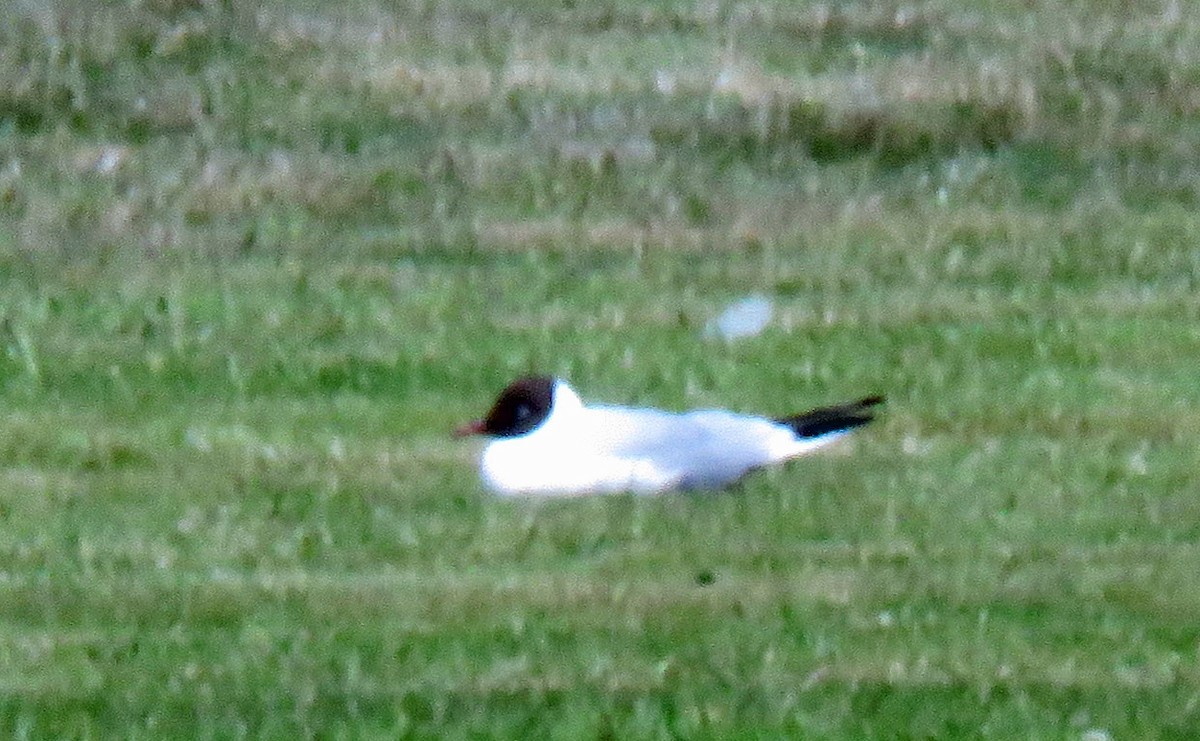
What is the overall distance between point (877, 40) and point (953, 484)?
6.03 meters

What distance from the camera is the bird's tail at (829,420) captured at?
7855 millimetres

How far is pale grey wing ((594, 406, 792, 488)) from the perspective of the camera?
750cm

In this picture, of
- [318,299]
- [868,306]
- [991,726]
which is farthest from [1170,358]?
[991,726]

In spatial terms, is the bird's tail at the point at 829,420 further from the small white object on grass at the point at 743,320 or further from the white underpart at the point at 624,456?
the small white object on grass at the point at 743,320

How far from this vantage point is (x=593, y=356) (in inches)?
368

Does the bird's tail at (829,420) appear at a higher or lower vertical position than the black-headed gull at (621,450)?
lower

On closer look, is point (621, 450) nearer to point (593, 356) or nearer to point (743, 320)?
point (593, 356)

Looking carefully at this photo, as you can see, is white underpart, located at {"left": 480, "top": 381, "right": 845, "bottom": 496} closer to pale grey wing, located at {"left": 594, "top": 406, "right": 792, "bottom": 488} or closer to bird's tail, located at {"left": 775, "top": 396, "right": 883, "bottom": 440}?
pale grey wing, located at {"left": 594, "top": 406, "right": 792, "bottom": 488}

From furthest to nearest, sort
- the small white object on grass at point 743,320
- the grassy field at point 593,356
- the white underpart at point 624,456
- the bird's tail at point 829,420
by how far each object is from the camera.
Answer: the small white object on grass at point 743,320
the bird's tail at point 829,420
the white underpart at point 624,456
the grassy field at point 593,356

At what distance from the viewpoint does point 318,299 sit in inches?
402

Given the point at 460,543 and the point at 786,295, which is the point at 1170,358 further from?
the point at 460,543

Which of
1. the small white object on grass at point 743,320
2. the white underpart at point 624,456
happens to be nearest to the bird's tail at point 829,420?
the white underpart at point 624,456

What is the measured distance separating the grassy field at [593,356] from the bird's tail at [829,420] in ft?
0.40

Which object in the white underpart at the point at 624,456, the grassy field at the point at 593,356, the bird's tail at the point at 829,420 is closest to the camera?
the grassy field at the point at 593,356
